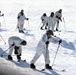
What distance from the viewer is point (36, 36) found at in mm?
21297

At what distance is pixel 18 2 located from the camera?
44.1m

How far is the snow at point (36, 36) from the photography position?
1265 centimetres

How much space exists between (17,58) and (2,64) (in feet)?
5.84

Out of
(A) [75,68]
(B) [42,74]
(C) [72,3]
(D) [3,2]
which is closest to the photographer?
(B) [42,74]

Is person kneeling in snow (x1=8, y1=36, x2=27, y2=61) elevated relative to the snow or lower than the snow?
elevated

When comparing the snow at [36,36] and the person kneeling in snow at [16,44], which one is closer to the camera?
the snow at [36,36]

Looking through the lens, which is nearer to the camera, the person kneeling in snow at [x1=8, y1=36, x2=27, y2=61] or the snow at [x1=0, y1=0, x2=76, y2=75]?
the snow at [x1=0, y1=0, x2=76, y2=75]

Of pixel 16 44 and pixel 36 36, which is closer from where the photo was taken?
pixel 16 44

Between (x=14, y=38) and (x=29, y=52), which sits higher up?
(x=14, y=38)

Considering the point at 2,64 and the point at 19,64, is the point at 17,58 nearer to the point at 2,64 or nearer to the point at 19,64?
the point at 19,64

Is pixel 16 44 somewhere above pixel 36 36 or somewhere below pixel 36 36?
above

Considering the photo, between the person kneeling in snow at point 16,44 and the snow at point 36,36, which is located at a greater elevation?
the person kneeling in snow at point 16,44

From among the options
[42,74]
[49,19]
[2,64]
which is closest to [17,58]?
[2,64]

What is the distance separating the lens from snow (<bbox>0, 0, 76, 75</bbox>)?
1265 centimetres
